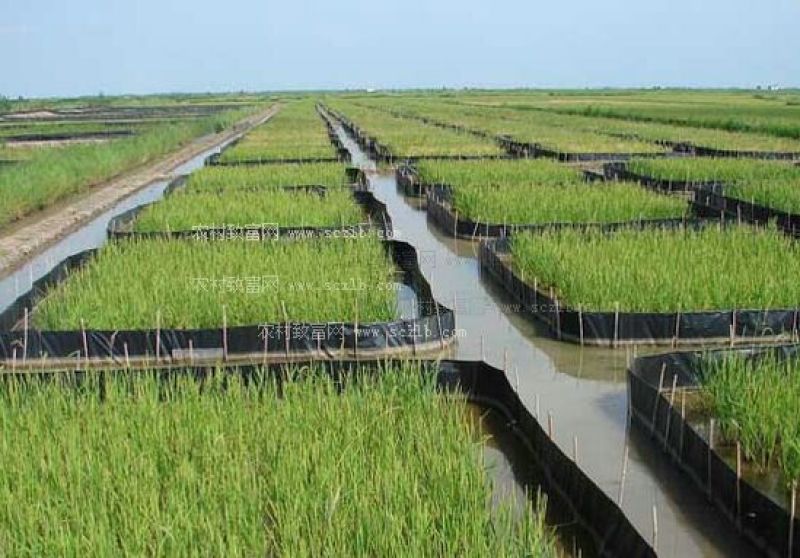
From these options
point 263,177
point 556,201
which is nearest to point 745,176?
point 556,201

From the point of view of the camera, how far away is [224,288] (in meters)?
6.15

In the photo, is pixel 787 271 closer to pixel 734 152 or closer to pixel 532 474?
pixel 532 474

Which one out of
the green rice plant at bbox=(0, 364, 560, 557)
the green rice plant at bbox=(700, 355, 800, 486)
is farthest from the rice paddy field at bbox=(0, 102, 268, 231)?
the green rice plant at bbox=(700, 355, 800, 486)

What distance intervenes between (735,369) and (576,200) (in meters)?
5.70

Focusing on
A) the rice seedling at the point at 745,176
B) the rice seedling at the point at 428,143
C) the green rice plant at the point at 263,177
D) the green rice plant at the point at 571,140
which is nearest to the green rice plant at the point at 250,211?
the green rice plant at the point at 263,177

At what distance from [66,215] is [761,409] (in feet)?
35.9

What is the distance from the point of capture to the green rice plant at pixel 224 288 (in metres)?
5.69

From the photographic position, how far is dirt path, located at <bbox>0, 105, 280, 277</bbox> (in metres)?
9.78

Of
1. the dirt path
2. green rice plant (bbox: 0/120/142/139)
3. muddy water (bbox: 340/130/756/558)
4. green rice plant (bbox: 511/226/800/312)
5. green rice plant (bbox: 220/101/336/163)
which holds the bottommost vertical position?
muddy water (bbox: 340/130/756/558)

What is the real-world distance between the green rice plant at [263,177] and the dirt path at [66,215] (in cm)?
167

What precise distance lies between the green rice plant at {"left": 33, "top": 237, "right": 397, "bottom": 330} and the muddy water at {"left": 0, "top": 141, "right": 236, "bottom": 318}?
1.41 metres

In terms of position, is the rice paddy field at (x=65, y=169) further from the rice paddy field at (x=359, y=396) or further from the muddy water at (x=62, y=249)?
the muddy water at (x=62, y=249)

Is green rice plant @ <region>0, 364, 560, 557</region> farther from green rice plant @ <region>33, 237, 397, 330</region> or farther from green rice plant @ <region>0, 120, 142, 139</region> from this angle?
green rice plant @ <region>0, 120, 142, 139</region>

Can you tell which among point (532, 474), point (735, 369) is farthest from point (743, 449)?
point (532, 474)
